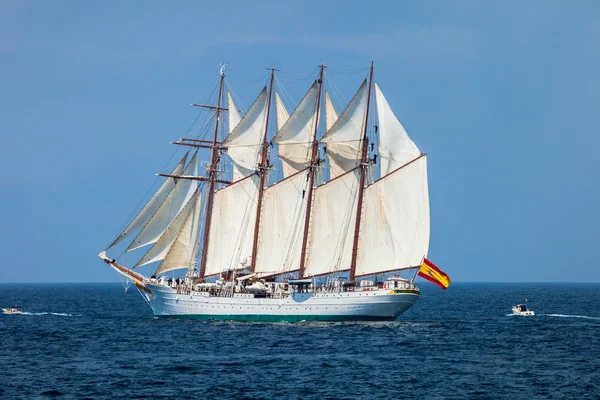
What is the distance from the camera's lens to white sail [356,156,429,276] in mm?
70500

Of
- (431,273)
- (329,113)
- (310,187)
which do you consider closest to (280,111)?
(329,113)

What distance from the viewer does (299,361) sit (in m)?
50.8

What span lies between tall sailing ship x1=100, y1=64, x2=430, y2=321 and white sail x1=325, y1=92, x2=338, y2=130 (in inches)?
8.0

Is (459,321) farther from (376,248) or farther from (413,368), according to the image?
(413,368)

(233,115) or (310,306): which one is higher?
(233,115)

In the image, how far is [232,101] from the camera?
272 ft

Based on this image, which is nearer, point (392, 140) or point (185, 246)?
point (392, 140)

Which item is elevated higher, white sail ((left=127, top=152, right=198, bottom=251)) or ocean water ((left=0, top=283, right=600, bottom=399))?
white sail ((left=127, top=152, right=198, bottom=251))

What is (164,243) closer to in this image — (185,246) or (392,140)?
(185,246)

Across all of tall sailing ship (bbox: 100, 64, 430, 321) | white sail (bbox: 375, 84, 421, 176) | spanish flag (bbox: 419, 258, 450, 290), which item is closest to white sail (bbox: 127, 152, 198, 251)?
tall sailing ship (bbox: 100, 64, 430, 321)

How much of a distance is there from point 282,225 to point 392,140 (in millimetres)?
13436

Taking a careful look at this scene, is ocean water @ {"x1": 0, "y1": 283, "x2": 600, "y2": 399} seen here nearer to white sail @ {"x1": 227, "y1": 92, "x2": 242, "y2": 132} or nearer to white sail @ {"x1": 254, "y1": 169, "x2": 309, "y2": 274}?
white sail @ {"x1": 254, "y1": 169, "x2": 309, "y2": 274}

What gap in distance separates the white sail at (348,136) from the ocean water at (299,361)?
573 inches

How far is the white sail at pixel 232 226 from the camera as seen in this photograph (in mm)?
80062
